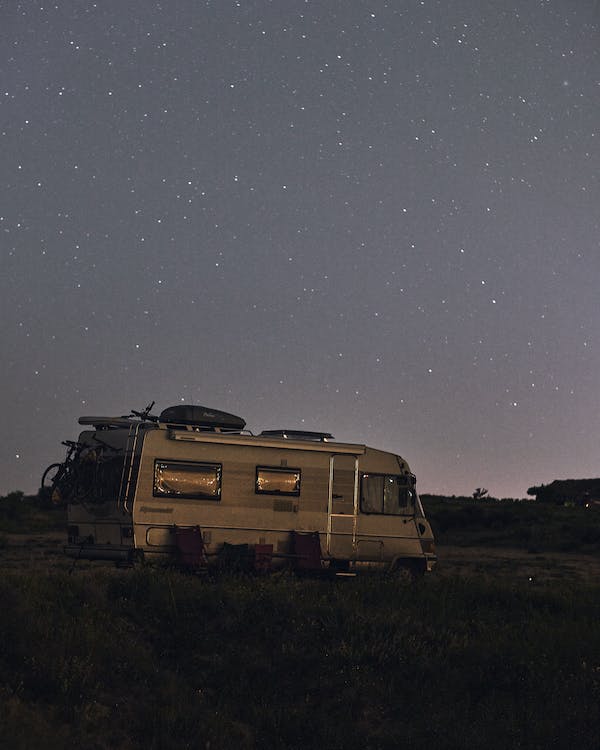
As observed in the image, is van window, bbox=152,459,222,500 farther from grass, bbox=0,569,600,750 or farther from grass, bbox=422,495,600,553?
grass, bbox=422,495,600,553

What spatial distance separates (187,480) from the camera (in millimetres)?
16766

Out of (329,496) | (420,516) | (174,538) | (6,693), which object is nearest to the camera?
(6,693)

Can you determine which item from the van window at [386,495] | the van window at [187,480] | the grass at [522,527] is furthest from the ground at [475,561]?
the van window at [187,480]

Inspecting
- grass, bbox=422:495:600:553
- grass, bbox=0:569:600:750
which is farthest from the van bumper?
grass, bbox=422:495:600:553

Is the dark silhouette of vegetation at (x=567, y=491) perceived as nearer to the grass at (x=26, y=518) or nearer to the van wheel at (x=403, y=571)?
the grass at (x=26, y=518)

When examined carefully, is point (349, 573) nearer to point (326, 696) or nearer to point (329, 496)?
point (329, 496)

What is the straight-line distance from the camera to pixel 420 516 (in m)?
19.3

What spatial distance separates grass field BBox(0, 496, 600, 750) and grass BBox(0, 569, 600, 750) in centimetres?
2

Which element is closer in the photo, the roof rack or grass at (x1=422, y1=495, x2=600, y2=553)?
the roof rack

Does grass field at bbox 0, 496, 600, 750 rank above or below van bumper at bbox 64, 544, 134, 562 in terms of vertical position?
below

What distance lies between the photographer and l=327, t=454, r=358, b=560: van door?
18.0 meters

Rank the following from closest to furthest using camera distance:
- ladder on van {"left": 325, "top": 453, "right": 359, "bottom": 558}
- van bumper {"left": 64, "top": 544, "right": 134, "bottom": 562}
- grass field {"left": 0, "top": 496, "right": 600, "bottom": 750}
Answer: grass field {"left": 0, "top": 496, "right": 600, "bottom": 750} → van bumper {"left": 64, "top": 544, "right": 134, "bottom": 562} → ladder on van {"left": 325, "top": 453, "right": 359, "bottom": 558}

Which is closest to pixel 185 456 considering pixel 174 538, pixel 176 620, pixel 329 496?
pixel 174 538

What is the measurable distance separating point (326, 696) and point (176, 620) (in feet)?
8.86
